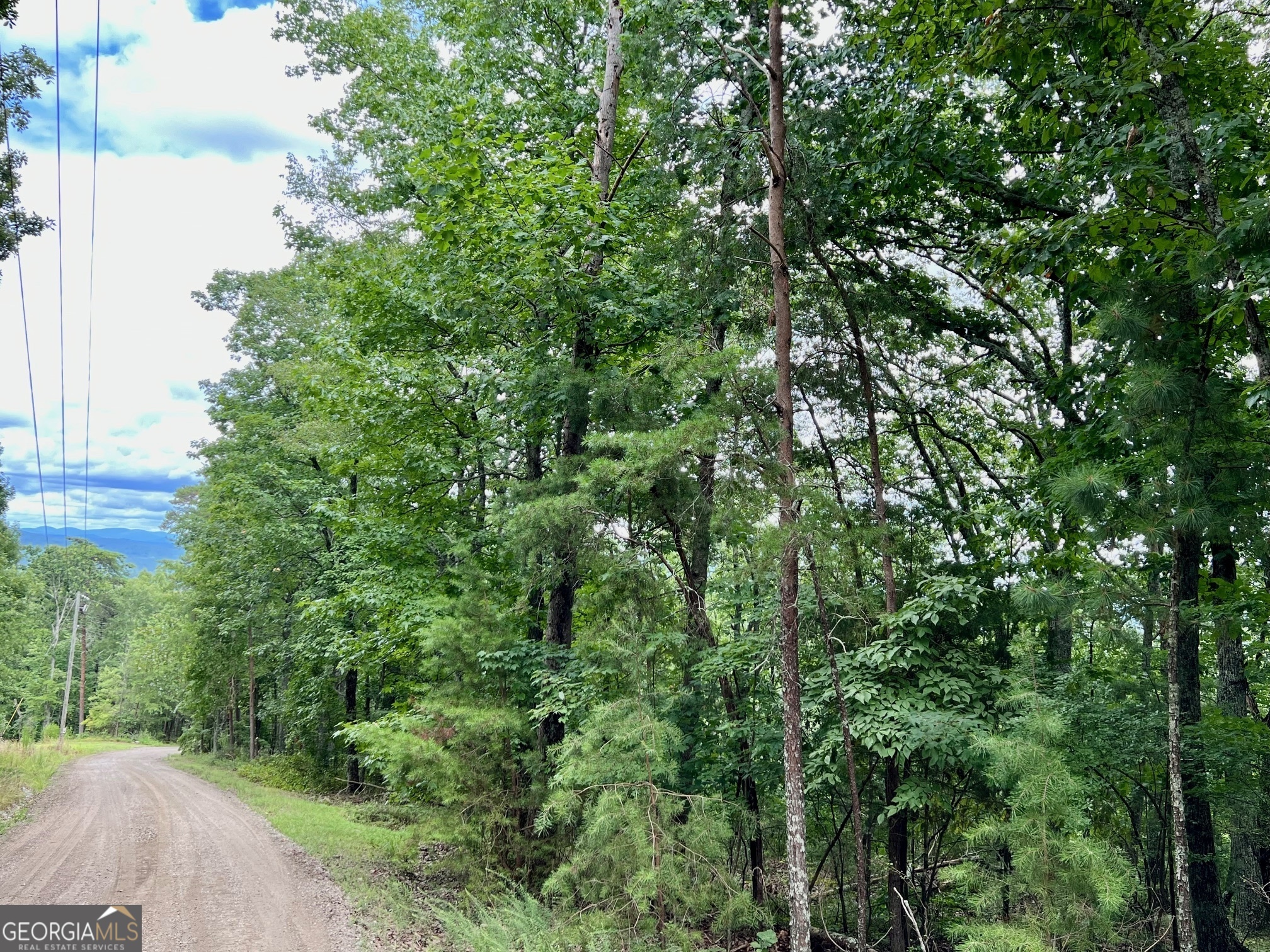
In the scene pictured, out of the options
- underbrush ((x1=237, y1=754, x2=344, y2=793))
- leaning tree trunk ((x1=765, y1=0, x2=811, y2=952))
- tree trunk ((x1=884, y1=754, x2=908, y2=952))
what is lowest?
underbrush ((x1=237, y1=754, x2=344, y2=793))

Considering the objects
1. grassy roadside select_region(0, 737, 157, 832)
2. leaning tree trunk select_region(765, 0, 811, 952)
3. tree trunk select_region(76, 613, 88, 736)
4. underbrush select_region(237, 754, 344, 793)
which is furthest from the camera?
tree trunk select_region(76, 613, 88, 736)

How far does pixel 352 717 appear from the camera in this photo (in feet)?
60.6

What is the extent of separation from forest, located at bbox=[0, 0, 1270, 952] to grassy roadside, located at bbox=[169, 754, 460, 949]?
64cm

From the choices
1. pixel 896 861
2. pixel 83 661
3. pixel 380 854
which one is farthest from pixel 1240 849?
pixel 83 661

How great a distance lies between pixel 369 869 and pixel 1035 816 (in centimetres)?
879

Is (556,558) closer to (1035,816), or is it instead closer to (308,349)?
(1035,816)

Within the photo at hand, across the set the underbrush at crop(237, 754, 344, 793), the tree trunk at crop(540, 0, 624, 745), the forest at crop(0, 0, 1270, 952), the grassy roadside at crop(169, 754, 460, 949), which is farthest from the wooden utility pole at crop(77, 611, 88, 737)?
the tree trunk at crop(540, 0, 624, 745)

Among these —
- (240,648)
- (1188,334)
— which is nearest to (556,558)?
(1188,334)

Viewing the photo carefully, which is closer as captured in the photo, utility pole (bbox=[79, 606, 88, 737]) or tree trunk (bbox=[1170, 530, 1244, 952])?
tree trunk (bbox=[1170, 530, 1244, 952])

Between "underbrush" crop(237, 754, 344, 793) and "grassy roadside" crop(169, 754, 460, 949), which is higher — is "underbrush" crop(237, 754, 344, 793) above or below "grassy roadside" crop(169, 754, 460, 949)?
below

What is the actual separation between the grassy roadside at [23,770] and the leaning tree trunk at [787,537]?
41.8ft

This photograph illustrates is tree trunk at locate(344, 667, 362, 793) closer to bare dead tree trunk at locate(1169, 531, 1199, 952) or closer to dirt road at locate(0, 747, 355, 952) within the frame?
dirt road at locate(0, 747, 355, 952)

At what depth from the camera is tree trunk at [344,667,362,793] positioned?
18062mm

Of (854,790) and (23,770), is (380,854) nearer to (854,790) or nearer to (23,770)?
(854,790)
